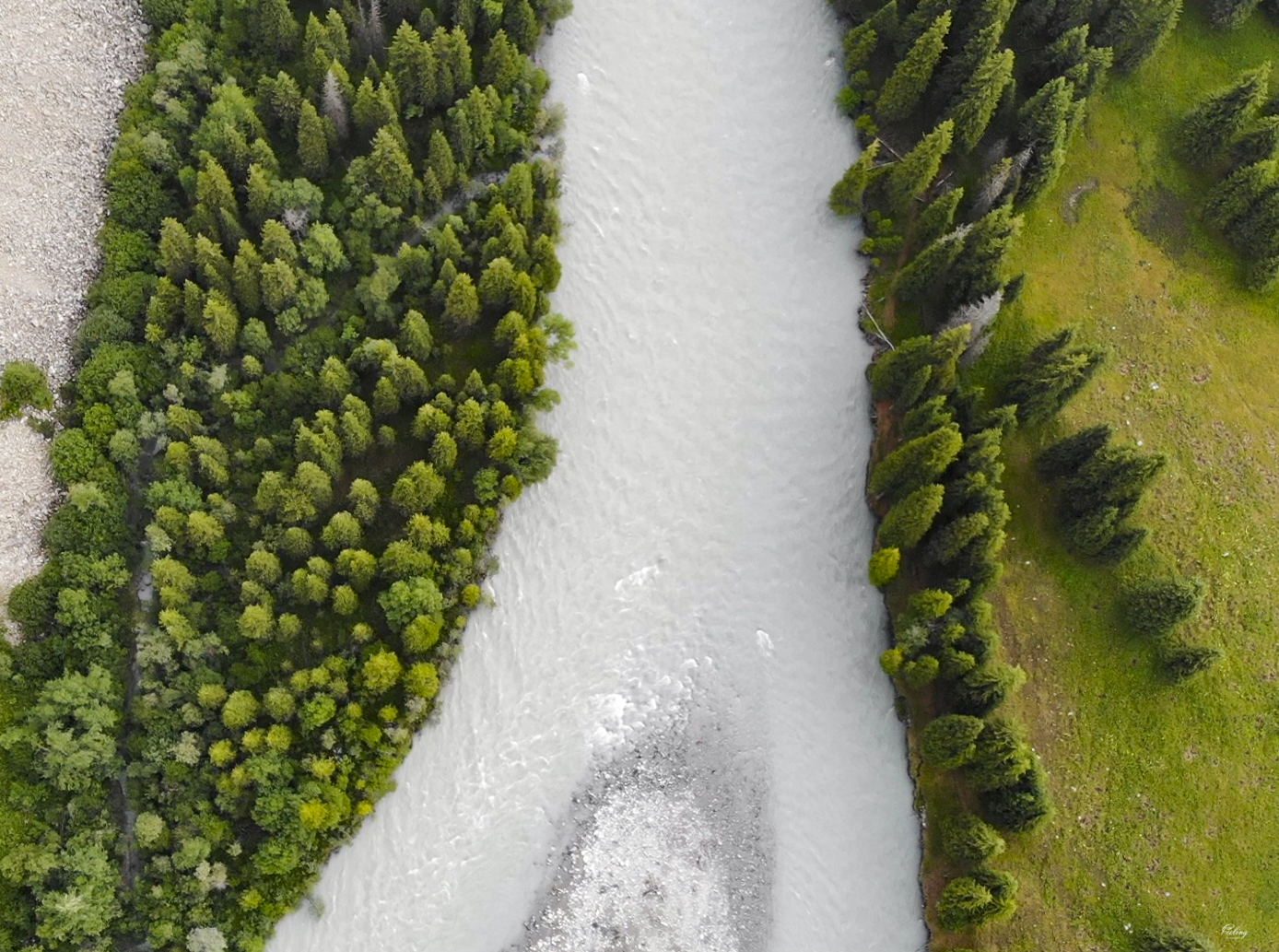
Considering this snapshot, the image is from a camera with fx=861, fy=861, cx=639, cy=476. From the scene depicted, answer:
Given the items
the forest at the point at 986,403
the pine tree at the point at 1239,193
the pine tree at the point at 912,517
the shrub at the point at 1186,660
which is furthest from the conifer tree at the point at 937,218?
the shrub at the point at 1186,660

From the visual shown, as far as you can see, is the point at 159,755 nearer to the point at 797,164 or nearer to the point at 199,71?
the point at 199,71

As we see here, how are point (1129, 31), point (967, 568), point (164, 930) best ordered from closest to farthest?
point (164, 930) → point (967, 568) → point (1129, 31)

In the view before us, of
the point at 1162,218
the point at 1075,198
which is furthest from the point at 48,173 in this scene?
the point at 1162,218

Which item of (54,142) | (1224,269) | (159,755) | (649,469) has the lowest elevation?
(159,755)

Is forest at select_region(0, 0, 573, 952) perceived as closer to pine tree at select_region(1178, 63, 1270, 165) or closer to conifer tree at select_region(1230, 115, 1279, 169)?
pine tree at select_region(1178, 63, 1270, 165)

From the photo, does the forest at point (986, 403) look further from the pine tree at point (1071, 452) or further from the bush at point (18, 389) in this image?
the bush at point (18, 389)

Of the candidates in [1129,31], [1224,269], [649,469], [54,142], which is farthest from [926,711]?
[54,142]
